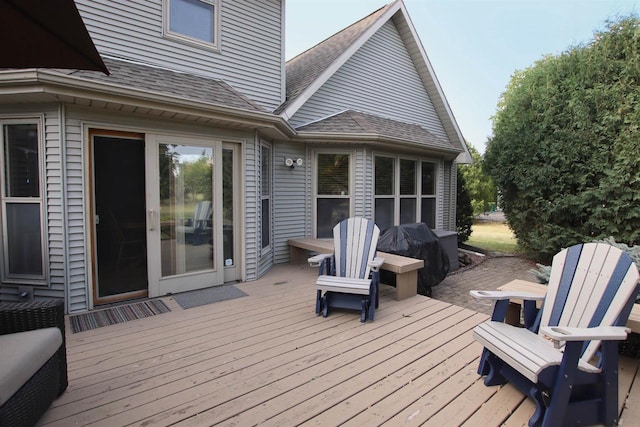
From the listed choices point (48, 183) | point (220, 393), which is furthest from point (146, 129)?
point (220, 393)

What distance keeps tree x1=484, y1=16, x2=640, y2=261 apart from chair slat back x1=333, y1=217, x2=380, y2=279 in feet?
18.6

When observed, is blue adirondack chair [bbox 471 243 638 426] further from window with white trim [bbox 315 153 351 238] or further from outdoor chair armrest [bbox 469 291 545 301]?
window with white trim [bbox 315 153 351 238]

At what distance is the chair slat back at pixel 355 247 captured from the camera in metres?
4.09

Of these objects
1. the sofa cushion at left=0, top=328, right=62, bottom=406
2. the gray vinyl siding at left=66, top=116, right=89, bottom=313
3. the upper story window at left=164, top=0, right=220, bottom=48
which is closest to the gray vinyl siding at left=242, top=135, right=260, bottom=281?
the upper story window at left=164, top=0, right=220, bottom=48

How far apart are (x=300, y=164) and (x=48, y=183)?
3686 millimetres

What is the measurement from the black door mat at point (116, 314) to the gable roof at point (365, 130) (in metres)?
3.57

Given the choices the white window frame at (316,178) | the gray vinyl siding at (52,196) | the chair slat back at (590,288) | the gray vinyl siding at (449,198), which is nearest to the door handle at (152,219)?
the gray vinyl siding at (52,196)

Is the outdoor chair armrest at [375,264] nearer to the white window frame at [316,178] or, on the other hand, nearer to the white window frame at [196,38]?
the white window frame at [316,178]

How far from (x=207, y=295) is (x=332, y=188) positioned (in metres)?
3.20

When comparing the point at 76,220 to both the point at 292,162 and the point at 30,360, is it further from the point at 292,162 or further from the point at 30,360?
the point at 292,162

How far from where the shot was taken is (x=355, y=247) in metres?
4.18

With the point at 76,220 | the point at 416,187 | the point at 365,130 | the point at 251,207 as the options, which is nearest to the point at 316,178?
the point at 365,130

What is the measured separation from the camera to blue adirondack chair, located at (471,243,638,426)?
74.4 inches

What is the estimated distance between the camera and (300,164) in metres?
6.29
